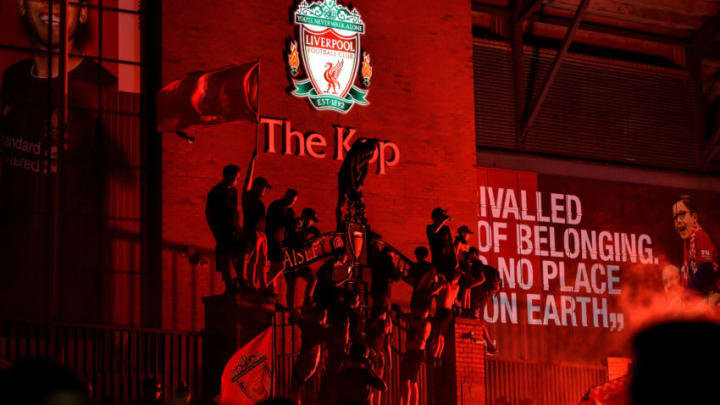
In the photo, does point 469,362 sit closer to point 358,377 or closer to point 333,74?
point 358,377

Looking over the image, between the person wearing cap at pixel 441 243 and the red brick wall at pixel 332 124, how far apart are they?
16.1ft

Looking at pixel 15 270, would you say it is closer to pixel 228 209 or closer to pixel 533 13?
pixel 228 209

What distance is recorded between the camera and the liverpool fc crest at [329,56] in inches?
971

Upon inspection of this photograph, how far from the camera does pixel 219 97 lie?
1795cm

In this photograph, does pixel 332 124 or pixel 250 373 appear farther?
pixel 332 124

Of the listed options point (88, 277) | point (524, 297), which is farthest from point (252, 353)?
point (524, 297)

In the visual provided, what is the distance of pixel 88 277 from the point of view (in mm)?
21891

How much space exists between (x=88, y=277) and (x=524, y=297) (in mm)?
11239

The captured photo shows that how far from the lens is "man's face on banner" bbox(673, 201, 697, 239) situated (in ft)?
102

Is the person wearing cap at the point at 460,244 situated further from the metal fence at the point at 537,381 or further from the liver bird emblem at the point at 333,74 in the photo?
the liver bird emblem at the point at 333,74

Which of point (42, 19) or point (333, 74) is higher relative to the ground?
point (42, 19)

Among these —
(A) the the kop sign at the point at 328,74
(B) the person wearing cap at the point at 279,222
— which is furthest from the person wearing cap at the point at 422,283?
(A) the the kop sign at the point at 328,74

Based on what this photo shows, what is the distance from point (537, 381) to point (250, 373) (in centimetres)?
1009

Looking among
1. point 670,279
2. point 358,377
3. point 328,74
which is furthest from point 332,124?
point 670,279
